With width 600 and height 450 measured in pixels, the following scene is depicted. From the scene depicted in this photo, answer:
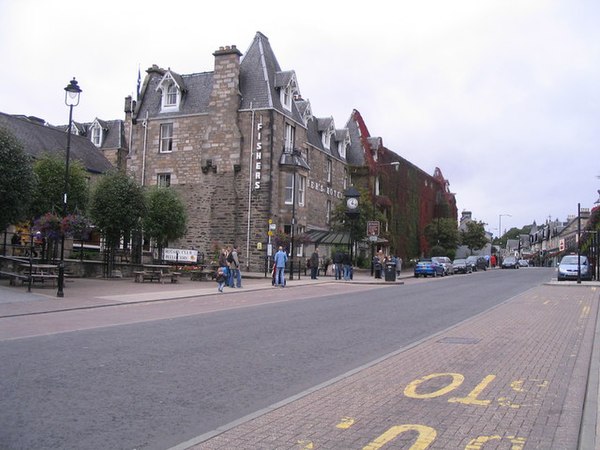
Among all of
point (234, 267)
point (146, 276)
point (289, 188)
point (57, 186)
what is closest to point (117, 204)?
point (57, 186)

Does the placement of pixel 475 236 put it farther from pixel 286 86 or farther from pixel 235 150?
pixel 235 150

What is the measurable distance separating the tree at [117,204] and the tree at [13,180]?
5855 millimetres

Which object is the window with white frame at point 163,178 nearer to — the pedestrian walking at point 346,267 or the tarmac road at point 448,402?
the pedestrian walking at point 346,267

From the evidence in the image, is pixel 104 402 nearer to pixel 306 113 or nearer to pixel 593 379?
pixel 593 379

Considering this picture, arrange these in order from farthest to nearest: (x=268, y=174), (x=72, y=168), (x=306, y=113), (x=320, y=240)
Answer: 1. (x=306, y=113)
2. (x=320, y=240)
3. (x=268, y=174)
4. (x=72, y=168)

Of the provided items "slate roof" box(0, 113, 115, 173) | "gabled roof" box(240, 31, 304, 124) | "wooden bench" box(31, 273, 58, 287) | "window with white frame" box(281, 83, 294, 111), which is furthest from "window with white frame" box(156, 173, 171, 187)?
"wooden bench" box(31, 273, 58, 287)

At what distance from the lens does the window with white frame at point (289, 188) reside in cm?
3838

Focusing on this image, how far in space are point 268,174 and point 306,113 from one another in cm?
852

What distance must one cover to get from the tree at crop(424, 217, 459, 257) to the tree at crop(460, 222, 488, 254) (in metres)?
10.8

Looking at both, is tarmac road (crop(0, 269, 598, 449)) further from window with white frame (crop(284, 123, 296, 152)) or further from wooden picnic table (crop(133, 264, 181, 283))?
window with white frame (crop(284, 123, 296, 152))

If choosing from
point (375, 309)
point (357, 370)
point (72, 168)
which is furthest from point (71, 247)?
point (357, 370)

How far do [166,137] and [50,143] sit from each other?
8.41 m

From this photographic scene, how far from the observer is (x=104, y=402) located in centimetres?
621

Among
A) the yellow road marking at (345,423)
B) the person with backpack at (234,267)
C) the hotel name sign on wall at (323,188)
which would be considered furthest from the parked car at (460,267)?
the yellow road marking at (345,423)
